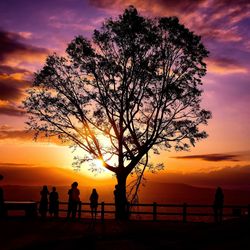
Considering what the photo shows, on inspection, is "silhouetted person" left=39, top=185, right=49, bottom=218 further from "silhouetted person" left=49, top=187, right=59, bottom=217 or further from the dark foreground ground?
the dark foreground ground

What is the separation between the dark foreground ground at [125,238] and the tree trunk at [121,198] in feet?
25.8

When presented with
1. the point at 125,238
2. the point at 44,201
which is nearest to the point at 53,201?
the point at 44,201

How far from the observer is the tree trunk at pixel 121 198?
31875mm

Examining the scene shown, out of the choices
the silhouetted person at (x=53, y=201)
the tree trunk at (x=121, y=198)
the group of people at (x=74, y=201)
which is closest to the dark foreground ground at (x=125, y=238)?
the group of people at (x=74, y=201)

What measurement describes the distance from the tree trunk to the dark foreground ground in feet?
25.8

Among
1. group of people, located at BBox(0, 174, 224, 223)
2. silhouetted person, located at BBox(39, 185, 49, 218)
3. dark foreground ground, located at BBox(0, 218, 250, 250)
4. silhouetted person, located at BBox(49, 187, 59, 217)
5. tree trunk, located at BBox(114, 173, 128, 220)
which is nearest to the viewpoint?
dark foreground ground, located at BBox(0, 218, 250, 250)

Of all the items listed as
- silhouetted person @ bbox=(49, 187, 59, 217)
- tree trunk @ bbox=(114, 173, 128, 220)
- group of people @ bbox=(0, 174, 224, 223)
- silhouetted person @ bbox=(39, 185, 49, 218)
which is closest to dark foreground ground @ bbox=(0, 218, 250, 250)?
group of people @ bbox=(0, 174, 224, 223)

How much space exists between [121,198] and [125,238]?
12.2 meters

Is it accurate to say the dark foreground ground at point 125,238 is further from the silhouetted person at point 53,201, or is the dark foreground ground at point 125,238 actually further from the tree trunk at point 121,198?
the tree trunk at point 121,198

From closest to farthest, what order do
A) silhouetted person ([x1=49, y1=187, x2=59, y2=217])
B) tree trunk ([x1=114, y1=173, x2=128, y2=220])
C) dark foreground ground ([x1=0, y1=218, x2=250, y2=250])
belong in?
dark foreground ground ([x1=0, y1=218, x2=250, y2=250]) < silhouetted person ([x1=49, y1=187, x2=59, y2=217]) < tree trunk ([x1=114, y1=173, x2=128, y2=220])

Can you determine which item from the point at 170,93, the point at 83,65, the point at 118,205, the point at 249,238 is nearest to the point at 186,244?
the point at 249,238

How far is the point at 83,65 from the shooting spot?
1323 inches

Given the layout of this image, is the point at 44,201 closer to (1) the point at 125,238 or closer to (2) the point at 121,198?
(2) the point at 121,198

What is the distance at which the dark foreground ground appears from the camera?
1766 cm
